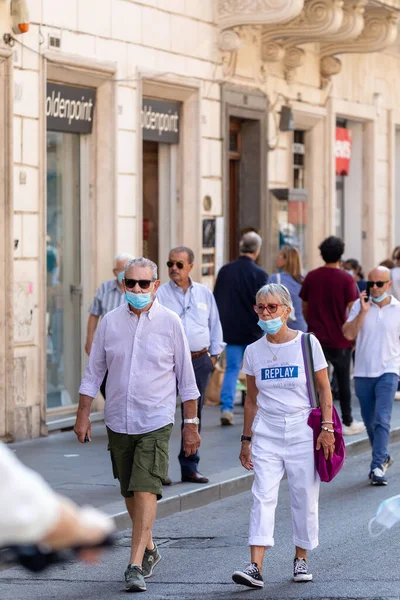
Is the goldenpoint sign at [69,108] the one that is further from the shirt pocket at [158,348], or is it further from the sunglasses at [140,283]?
the shirt pocket at [158,348]

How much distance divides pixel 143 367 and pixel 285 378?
78cm

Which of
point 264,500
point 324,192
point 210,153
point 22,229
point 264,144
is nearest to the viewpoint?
point 264,500

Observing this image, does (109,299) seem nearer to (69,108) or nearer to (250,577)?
(69,108)

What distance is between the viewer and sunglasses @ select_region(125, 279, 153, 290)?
7344 mm

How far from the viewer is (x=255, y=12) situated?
16016 mm

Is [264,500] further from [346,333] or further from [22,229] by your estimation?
[22,229]

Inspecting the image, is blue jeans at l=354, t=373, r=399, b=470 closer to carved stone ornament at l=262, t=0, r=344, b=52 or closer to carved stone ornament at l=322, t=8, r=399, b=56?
carved stone ornament at l=262, t=0, r=344, b=52

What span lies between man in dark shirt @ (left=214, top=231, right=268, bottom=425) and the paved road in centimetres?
405

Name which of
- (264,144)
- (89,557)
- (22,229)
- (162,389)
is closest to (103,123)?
(22,229)

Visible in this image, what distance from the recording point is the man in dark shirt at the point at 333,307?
12.8 m

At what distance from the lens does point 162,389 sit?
7.33 meters

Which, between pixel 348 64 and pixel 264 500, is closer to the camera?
pixel 264 500

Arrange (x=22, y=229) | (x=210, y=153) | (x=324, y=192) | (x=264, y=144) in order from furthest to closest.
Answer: (x=324, y=192), (x=264, y=144), (x=210, y=153), (x=22, y=229)

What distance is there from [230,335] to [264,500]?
6739mm
